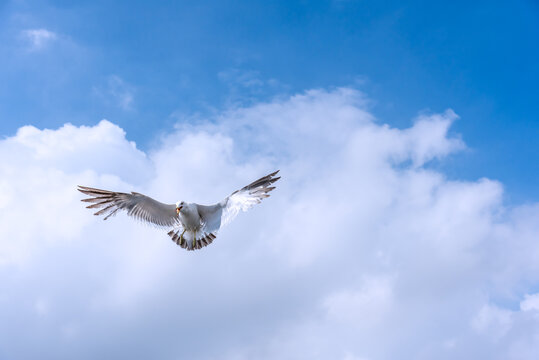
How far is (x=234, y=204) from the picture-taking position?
2834 cm

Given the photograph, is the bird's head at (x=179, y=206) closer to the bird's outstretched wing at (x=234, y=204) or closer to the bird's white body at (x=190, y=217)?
the bird's white body at (x=190, y=217)

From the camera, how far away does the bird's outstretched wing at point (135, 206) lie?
28.8 meters

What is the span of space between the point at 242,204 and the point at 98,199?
8156mm

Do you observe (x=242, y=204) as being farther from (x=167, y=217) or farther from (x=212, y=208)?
(x=167, y=217)

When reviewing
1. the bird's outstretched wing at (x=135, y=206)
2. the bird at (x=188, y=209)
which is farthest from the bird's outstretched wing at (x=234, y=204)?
the bird's outstretched wing at (x=135, y=206)

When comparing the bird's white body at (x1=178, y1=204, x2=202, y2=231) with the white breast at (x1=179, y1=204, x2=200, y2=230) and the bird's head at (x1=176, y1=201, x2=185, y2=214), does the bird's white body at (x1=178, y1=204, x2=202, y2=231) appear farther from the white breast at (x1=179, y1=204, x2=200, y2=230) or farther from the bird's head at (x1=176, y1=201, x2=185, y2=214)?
the bird's head at (x1=176, y1=201, x2=185, y2=214)

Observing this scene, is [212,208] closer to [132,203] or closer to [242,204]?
[242,204]

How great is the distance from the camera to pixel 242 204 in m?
28.0

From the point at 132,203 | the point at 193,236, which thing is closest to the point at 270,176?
the point at 193,236

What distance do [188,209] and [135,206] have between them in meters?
3.36

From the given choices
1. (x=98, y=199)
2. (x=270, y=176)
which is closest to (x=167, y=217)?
(x=98, y=199)

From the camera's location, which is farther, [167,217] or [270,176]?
[167,217]

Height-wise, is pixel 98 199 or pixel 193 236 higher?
pixel 98 199

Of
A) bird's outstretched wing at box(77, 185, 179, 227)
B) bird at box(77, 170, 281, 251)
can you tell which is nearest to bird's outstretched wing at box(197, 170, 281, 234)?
bird at box(77, 170, 281, 251)
